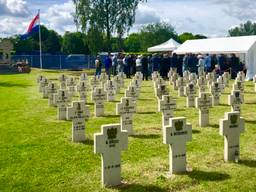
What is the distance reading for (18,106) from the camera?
16.2m

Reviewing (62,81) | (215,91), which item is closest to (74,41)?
(62,81)

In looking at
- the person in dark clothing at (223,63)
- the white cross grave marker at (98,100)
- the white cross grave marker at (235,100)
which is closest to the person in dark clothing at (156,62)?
the person in dark clothing at (223,63)

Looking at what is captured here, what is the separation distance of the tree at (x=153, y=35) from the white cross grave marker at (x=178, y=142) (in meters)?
75.9

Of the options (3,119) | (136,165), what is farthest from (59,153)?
(3,119)

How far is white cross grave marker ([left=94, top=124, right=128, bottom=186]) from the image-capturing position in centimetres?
644

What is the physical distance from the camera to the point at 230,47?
27625mm

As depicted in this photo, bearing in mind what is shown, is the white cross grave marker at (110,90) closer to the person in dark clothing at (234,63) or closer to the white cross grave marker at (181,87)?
the white cross grave marker at (181,87)

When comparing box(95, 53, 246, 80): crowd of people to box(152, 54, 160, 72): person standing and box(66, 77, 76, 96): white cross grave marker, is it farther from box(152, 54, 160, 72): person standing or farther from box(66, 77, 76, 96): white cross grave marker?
box(66, 77, 76, 96): white cross grave marker

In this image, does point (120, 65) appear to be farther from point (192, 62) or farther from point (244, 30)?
point (244, 30)

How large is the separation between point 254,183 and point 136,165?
204cm

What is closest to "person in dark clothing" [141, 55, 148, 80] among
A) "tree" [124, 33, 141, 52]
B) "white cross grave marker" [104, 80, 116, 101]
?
"white cross grave marker" [104, 80, 116, 101]

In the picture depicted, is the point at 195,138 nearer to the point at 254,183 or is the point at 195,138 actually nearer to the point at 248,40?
the point at 254,183

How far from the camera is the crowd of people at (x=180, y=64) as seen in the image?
26.9 metres

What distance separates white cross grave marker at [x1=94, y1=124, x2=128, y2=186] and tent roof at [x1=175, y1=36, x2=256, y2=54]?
68.4 ft
